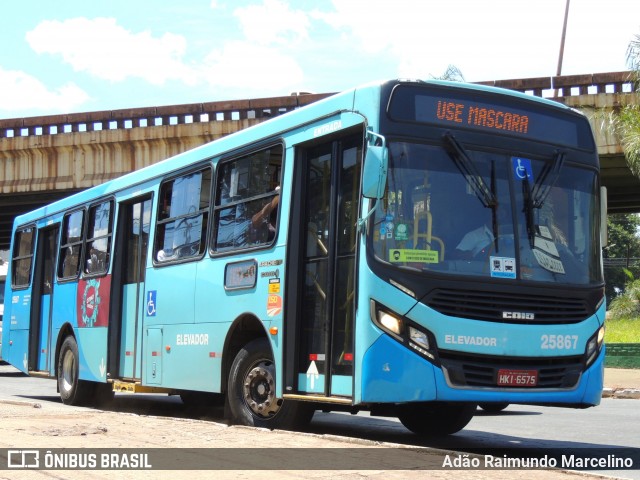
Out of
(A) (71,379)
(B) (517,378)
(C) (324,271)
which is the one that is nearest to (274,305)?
(C) (324,271)

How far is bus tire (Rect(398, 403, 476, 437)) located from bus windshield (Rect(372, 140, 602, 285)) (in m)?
2.23

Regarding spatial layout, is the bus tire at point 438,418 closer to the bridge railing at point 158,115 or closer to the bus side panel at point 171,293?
the bus side panel at point 171,293

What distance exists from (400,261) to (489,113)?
5.86ft

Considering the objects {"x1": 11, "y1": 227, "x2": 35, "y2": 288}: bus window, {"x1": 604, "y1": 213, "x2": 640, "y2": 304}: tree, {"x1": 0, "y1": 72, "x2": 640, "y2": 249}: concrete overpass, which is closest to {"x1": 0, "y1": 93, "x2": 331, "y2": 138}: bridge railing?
{"x1": 0, "y1": 72, "x2": 640, "y2": 249}: concrete overpass

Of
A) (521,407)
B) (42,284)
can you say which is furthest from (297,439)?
(42,284)

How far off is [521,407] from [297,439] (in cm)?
912

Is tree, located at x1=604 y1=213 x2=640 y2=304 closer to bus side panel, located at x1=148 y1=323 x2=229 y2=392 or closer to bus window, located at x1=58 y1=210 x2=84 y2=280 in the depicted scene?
bus window, located at x1=58 y1=210 x2=84 y2=280

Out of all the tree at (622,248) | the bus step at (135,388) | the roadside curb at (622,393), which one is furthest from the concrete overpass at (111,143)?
the tree at (622,248)

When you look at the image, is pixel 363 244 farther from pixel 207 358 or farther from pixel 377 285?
pixel 207 358

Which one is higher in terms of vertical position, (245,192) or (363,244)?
(245,192)

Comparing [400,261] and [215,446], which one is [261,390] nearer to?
[215,446]

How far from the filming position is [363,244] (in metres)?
8.83

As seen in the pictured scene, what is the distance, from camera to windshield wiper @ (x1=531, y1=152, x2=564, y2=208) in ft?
30.5

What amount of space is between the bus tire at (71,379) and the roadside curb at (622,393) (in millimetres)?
8906
